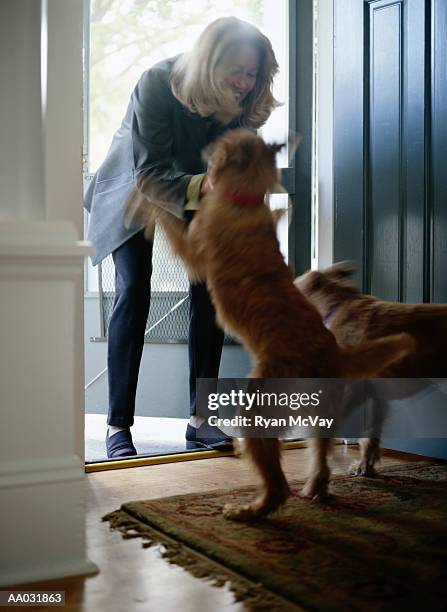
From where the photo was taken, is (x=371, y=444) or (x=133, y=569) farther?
(x=371, y=444)

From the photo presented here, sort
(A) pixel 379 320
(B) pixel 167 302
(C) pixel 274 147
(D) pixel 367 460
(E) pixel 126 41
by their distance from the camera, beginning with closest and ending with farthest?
(C) pixel 274 147 → (A) pixel 379 320 → (D) pixel 367 460 → (B) pixel 167 302 → (E) pixel 126 41

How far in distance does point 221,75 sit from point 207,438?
1156 millimetres

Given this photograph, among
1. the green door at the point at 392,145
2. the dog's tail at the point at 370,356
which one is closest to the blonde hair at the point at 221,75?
the green door at the point at 392,145

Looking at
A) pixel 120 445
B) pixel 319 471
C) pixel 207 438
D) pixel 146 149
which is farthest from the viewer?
pixel 207 438

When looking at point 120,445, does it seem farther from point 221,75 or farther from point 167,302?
point 221,75

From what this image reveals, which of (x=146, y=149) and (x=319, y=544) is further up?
(x=146, y=149)

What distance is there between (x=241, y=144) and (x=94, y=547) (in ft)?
2.93

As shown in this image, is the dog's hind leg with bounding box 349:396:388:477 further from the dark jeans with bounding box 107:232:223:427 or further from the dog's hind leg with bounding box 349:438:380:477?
the dark jeans with bounding box 107:232:223:427

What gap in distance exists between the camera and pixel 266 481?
1501 mm

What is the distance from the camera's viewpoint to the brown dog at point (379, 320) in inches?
73.0

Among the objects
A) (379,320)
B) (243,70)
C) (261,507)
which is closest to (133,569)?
(261,507)

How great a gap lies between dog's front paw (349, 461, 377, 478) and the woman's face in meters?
1.13

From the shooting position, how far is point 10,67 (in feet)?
4.22

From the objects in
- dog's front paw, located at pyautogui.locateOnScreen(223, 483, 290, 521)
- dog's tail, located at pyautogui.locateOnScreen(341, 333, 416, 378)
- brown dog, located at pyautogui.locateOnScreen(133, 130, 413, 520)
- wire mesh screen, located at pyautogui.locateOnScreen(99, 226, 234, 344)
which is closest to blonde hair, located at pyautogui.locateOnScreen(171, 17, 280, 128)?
brown dog, located at pyautogui.locateOnScreen(133, 130, 413, 520)
